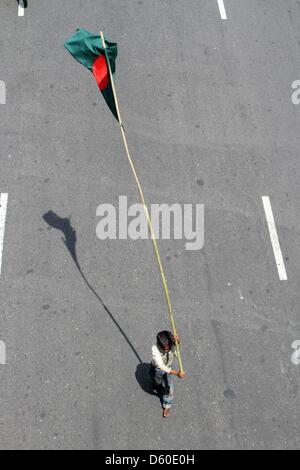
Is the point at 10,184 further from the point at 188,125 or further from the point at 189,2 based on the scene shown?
the point at 189,2

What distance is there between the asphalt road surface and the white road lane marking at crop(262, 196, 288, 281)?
0.07 metres

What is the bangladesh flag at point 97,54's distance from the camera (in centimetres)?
647

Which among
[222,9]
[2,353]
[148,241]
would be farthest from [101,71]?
[222,9]

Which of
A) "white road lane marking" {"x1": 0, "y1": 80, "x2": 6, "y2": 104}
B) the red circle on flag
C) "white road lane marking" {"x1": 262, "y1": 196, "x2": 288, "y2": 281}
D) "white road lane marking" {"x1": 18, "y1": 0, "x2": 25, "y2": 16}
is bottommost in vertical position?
"white road lane marking" {"x1": 262, "y1": 196, "x2": 288, "y2": 281}

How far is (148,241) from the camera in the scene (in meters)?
8.03

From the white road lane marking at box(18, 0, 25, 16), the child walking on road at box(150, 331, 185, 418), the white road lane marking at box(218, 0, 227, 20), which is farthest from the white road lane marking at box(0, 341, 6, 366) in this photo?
the white road lane marking at box(218, 0, 227, 20)

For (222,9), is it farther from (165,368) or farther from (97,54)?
(165,368)

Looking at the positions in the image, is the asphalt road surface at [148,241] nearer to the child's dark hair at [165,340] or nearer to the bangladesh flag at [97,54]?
the child's dark hair at [165,340]

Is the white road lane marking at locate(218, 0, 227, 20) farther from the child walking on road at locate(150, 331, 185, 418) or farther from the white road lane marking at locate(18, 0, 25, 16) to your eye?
the child walking on road at locate(150, 331, 185, 418)

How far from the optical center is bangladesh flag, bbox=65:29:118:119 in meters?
6.47

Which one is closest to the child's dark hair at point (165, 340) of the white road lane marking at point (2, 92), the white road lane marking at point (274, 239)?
the white road lane marking at point (274, 239)

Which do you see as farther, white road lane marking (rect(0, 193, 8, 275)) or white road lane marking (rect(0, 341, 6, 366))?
white road lane marking (rect(0, 193, 8, 275))

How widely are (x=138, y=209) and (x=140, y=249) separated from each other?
74 centimetres

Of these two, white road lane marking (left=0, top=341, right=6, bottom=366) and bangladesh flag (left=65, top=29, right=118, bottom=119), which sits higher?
bangladesh flag (left=65, top=29, right=118, bottom=119)
